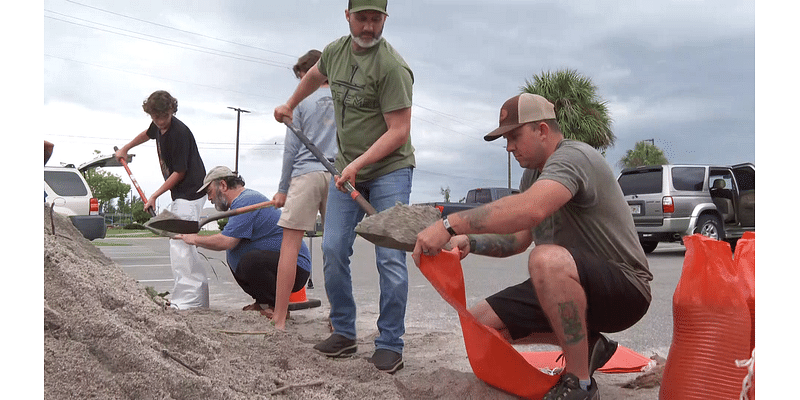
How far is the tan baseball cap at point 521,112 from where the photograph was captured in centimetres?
246

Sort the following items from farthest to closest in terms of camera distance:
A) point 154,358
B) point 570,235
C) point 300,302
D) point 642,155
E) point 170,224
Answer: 1. point 642,155
2. point 300,302
3. point 170,224
4. point 570,235
5. point 154,358

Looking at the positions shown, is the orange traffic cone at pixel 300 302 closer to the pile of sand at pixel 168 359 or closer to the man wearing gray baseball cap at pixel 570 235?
the pile of sand at pixel 168 359

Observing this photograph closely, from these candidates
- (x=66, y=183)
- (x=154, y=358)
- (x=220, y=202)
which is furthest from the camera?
(x=66, y=183)

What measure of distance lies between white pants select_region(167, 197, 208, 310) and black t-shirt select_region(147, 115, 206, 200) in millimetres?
85

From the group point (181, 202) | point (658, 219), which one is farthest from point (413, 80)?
point (658, 219)

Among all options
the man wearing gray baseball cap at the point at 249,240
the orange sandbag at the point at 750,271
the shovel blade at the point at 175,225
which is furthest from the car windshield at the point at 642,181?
the orange sandbag at the point at 750,271

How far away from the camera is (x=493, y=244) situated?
2.80m

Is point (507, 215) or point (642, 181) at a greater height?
point (642, 181)

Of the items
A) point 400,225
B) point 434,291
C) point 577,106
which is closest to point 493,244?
point 400,225

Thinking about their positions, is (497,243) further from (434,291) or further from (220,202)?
(434,291)

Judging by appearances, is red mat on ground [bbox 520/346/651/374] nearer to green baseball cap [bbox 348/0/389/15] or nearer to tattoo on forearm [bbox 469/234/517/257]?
tattoo on forearm [bbox 469/234/517/257]

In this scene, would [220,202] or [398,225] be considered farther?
[220,202]

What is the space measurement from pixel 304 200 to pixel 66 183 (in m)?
7.29

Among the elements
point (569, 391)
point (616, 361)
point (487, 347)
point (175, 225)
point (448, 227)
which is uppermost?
point (448, 227)
